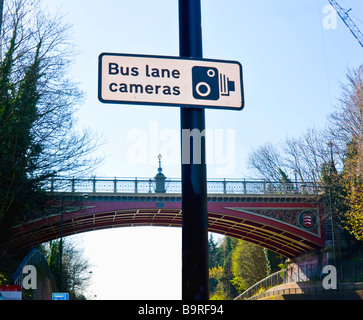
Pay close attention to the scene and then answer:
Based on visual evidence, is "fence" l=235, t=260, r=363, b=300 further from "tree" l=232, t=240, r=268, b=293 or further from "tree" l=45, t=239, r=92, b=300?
"tree" l=45, t=239, r=92, b=300

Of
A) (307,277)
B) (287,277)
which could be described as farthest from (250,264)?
(307,277)

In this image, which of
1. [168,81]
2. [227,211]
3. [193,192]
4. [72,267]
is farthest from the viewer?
[72,267]

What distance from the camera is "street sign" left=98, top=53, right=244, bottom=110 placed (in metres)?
4.32

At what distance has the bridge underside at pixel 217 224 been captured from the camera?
53.2 meters

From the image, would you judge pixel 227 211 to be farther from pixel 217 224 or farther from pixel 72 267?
pixel 72 267

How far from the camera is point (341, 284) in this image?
45219 mm

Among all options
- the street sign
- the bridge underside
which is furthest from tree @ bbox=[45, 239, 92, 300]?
the street sign

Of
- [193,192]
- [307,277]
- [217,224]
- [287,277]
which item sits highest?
[217,224]

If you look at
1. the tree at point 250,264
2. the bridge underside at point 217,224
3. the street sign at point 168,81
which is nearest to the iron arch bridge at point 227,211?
the bridge underside at point 217,224

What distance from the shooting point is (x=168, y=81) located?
439 cm

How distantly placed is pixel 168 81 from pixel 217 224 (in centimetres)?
5865

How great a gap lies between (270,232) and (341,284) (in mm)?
15723

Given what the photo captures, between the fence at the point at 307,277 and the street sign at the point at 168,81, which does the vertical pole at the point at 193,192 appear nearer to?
the street sign at the point at 168,81

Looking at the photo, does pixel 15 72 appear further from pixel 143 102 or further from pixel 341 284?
pixel 341 284
